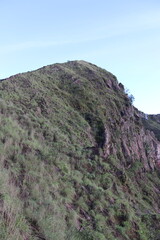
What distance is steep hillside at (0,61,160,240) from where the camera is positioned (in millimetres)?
7876

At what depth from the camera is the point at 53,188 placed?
996 cm

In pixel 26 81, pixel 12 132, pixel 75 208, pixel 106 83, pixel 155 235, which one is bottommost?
pixel 155 235

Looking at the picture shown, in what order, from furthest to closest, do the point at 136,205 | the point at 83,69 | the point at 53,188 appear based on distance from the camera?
the point at 83,69
the point at 136,205
the point at 53,188

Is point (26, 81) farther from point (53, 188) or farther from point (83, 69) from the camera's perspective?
point (53, 188)

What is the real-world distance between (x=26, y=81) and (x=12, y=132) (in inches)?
344

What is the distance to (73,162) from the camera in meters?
13.2

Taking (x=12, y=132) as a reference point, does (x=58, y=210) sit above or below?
below

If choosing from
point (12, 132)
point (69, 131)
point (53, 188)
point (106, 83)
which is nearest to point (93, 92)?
point (106, 83)

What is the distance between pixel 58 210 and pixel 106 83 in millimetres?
18020

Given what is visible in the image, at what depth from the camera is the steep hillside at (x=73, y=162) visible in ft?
25.8

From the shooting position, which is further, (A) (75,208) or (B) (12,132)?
(B) (12,132)

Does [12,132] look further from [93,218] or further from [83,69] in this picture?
[83,69]

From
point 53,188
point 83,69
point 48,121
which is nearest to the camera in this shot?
point 53,188

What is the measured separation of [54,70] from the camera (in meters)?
25.2
